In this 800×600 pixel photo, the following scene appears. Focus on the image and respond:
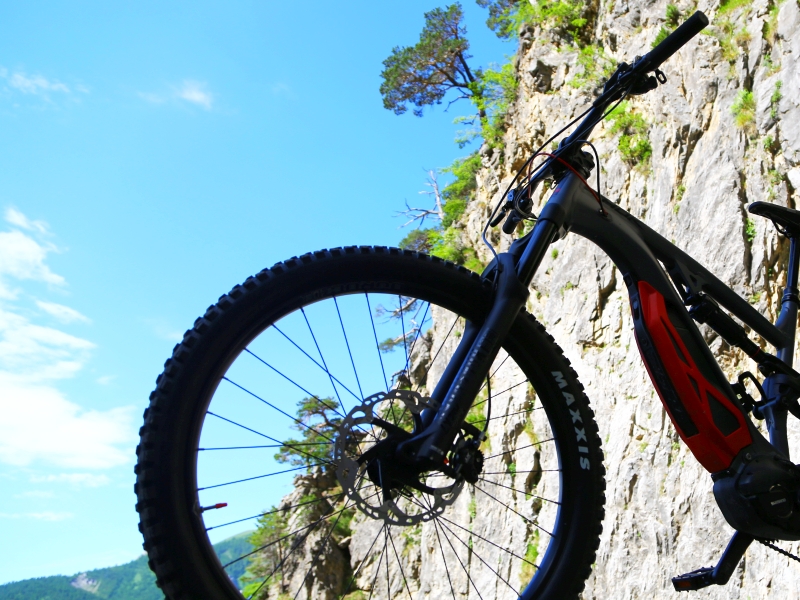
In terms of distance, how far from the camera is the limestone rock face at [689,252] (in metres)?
4.29

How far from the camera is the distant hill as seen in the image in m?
54.8

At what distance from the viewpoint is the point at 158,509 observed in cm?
125

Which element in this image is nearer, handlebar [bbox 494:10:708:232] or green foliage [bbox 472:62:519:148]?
handlebar [bbox 494:10:708:232]

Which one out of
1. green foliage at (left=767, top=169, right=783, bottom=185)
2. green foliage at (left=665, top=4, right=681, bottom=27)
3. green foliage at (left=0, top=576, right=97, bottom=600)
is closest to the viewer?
green foliage at (left=767, top=169, right=783, bottom=185)

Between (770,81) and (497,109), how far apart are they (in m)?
9.23

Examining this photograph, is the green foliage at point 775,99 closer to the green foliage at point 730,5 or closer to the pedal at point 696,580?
the green foliage at point 730,5

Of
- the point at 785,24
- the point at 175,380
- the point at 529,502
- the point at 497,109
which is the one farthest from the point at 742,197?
the point at 497,109

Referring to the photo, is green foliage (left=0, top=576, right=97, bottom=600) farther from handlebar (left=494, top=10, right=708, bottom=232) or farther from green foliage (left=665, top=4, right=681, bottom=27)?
handlebar (left=494, top=10, right=708, bottom=232)

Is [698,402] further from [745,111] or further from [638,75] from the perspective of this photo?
[745,111]

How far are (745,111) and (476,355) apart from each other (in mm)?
Answer: 5027


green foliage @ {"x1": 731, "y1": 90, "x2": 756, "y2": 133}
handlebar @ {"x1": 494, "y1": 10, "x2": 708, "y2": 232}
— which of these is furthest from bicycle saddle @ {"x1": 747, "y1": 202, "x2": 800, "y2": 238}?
green foliage @ {"x1": 731, "y1": 90, "x2": 756, "y2": 133}

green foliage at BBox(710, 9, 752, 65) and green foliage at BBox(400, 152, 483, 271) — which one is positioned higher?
green foliage at BBox(400, 152, 483, 271)

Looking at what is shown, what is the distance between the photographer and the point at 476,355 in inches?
62.6

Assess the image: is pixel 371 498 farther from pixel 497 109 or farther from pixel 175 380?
pixel 497 109
